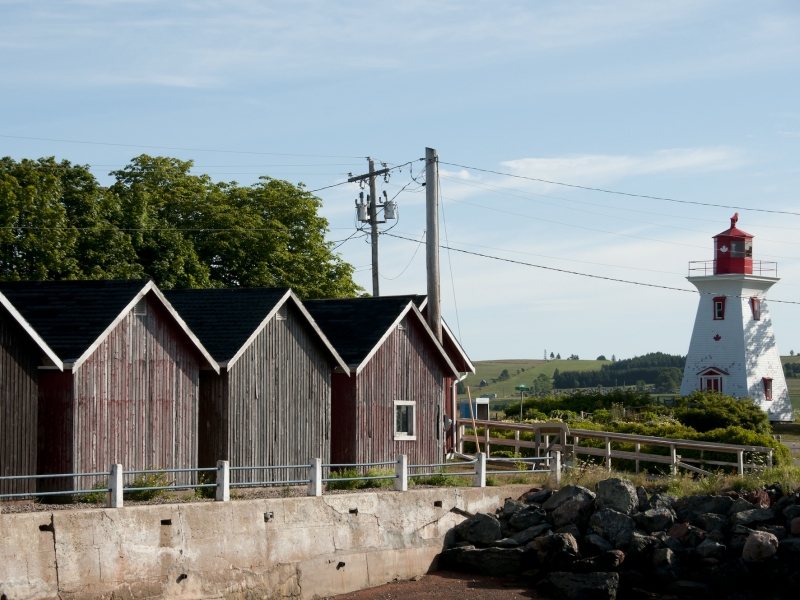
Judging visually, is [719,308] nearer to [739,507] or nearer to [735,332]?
[735,332]

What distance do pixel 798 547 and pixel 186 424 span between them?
13.1 metres

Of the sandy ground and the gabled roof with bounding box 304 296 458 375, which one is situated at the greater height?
the gabled roof with bounding box 304 296 458 375

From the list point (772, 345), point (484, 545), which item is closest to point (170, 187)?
point (484, 545)

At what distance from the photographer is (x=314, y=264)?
4688 centimetres

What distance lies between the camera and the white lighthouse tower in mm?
60156

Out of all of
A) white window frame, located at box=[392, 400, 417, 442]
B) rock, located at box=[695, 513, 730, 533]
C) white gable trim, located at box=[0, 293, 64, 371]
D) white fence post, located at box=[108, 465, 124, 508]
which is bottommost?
rock, located at box=[695, 513, 730, 533]

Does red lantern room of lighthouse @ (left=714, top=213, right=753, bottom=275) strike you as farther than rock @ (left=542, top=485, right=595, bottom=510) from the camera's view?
Yes

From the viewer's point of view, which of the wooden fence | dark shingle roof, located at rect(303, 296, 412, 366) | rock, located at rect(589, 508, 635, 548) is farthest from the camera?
the wooden fence

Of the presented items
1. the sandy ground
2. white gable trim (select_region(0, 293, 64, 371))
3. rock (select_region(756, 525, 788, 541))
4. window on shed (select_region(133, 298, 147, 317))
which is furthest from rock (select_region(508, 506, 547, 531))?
white gable trim (select_region(0, 293, 64, 371))

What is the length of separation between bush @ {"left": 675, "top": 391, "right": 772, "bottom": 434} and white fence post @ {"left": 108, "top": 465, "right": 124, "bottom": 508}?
109 feet

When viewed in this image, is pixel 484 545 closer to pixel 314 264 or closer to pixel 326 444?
pixel 326 444

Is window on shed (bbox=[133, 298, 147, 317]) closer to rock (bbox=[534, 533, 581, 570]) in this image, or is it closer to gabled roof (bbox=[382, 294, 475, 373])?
rock (bbox=[534, 533, 581, 570])

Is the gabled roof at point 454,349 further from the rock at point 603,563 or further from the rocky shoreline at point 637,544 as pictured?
the rock at point 603,563

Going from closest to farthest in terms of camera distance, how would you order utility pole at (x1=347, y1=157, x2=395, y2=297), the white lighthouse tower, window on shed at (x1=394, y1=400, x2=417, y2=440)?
1. window on shed at (x1=394, y1=400, x2=417, y2=440)
2. utility pole at (x1=347, y1=157, x2=395, y2=297)
3. the white lighthouse tower
